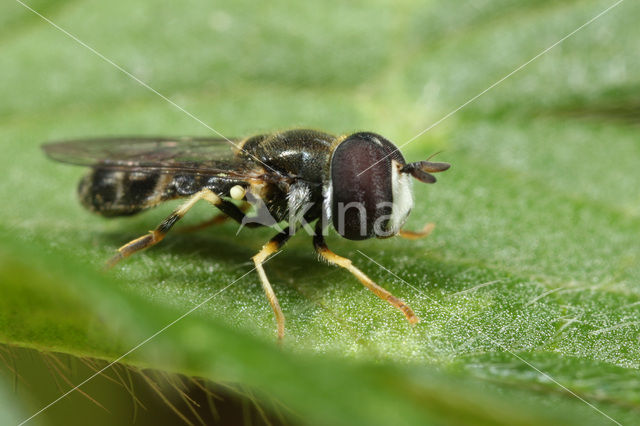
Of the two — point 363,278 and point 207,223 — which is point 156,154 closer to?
point 207,223

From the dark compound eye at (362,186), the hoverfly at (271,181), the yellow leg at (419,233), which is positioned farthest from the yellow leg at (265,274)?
the yellow leg at (419,233)

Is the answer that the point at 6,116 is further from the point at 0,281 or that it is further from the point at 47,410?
the point at 0,281

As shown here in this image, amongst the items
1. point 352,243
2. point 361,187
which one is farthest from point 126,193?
point 361,187

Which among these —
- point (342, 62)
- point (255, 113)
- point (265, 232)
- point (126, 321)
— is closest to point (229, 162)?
point (265, 232)

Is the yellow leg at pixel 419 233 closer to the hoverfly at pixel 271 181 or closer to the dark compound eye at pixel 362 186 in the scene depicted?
the hoverfly at pixel 271 181

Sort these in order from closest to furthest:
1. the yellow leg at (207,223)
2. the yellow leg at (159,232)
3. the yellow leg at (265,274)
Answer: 1. the yellow leg at (265,274)
2. the yellow leg at (159,232)
3. the yellow leg at (207,223)

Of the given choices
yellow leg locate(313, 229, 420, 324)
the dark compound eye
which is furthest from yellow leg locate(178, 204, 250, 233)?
the dark compound eye
